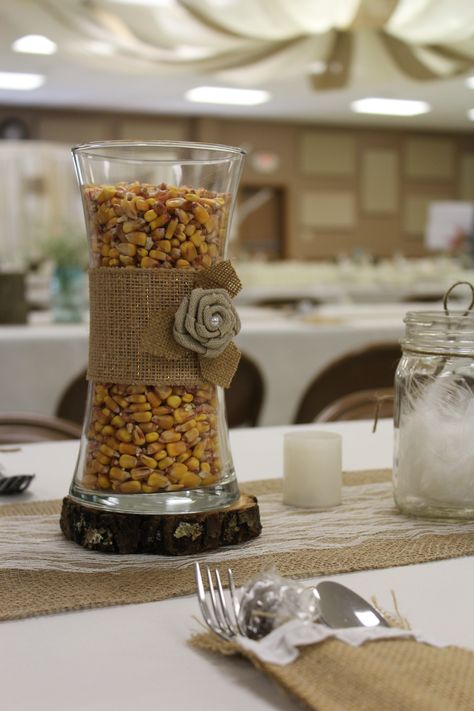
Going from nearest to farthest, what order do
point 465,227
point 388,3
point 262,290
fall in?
point 388,3
point 262,290
point 465,227

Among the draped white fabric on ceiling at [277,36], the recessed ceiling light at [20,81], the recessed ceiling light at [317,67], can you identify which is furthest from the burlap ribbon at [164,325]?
the recessed ceiling light at [20,81]

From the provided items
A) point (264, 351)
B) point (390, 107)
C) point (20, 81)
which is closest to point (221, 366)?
point (264, 351)

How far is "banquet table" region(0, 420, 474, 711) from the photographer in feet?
1.63

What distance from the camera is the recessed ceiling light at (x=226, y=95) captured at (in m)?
10.8

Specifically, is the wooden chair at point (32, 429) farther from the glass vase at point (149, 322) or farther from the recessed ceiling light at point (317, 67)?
the recessed ceiling light at point (317, 67)

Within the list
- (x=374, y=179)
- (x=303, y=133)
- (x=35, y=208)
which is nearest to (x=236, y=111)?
(x=303, y=133)

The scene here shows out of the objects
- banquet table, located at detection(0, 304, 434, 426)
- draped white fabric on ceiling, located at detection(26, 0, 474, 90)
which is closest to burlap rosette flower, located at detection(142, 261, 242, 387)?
banquet table, located at detection(0, 304, 434, 426)

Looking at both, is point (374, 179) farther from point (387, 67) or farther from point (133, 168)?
point (133, 168)

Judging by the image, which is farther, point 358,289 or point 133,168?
point 358,289

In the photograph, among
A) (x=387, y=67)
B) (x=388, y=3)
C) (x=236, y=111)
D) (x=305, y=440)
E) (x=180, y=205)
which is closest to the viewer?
(x=180, y=205)

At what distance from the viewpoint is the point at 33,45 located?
27.9 ft

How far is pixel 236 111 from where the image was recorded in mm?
12203

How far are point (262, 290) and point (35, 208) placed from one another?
4.69 feet

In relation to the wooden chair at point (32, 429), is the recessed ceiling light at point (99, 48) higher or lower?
higher
